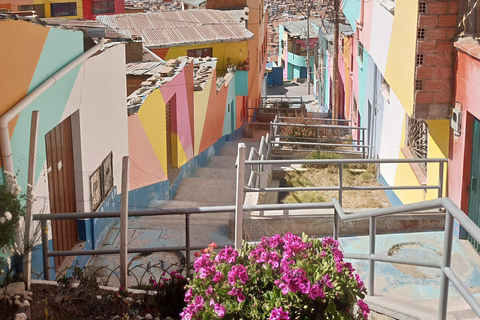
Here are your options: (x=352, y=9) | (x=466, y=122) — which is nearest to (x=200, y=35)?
(x=352, y=9)

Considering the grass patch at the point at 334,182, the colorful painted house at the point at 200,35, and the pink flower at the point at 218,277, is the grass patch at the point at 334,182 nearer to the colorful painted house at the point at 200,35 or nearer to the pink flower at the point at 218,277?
the pink flower at the point at 218,277

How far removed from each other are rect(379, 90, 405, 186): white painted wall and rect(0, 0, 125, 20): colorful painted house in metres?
30.6

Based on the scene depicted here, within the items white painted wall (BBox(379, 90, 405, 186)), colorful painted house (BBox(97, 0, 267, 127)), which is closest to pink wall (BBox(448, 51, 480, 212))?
white painted wall (BBox(379, 90, 405, 186))

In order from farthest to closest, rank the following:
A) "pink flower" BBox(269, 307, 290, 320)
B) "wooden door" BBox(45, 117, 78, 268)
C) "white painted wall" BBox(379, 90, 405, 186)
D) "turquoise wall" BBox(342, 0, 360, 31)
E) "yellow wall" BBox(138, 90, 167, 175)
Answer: "turquoise wall" BBox(342, 0, 360, 31) → "white painted wall" BBox(379, 90, 405, 186) → "yellow wall" BBox(138, 90, 167, 175) → "wooden door" BBox(45, 117, 78, 268) → "pink flower" BBox(269, 307, 290, 320)

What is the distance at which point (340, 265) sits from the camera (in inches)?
151

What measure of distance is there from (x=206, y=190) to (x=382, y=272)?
7.22m

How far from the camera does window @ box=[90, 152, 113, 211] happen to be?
26.6ft

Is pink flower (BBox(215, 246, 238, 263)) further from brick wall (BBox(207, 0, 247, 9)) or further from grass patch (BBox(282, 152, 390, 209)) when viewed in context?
brick wall (BBox(207, 0, 247, 9))

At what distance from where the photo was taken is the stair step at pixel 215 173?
48.2 feet

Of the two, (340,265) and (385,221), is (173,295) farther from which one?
(385,221)

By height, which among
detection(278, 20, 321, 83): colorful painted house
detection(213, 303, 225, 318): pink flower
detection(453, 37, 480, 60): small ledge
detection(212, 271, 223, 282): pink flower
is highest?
detection(453, 37, 480, 60): small ledge

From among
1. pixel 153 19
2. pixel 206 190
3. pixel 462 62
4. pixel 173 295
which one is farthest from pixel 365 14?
pixel 153 19

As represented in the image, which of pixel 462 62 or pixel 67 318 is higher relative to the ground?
pixel 462 62

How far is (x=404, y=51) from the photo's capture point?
28.6 ft
